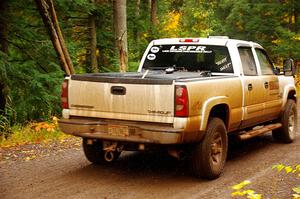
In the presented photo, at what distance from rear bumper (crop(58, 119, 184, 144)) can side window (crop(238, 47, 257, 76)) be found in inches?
105

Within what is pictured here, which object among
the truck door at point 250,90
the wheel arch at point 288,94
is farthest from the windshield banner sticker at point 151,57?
the wheel arch at point 288,94

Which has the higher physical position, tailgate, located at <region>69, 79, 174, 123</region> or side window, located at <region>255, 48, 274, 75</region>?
side window, located at <region>255, 48, 274, 75</region>

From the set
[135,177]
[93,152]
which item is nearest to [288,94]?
[135,177]

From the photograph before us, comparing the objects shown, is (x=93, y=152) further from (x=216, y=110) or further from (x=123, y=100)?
(x=216, y=110)

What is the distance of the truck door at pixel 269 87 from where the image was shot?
8398 mm

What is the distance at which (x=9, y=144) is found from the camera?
30.5ft

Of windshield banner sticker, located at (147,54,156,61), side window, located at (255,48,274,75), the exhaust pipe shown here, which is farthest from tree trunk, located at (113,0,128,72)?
the exhaust pipe

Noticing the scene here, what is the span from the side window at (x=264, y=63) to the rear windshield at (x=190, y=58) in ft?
3.72

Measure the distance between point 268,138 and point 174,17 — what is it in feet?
108

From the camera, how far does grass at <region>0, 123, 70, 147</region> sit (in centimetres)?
951

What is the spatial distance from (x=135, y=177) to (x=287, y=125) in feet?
13.3

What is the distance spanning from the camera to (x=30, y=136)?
9.97 meters

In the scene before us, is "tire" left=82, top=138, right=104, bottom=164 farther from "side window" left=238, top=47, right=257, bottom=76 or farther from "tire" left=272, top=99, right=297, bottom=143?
"tire" left=272, top=99, right=297, bottom=143

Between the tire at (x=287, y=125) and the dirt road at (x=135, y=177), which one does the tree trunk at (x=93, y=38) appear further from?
the dirt road at (x=135, y=177)
